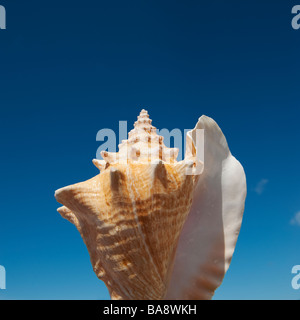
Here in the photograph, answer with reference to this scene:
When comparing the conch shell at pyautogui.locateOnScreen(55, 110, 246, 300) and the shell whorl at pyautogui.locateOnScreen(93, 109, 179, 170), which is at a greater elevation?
the shell whorl at pyautogui.locateOnScreen(93, 109, 179, 170)

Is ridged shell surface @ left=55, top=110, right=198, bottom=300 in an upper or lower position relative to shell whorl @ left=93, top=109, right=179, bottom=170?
lower

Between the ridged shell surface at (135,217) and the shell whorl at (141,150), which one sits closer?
the ridged shell surface at (135,217)

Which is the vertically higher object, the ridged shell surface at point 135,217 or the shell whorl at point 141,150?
the shell whorl at point 141,150

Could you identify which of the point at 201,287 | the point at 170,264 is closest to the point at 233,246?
the point at 201,287

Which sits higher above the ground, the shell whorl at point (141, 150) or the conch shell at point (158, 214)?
the shell whorl at point (141, 150)

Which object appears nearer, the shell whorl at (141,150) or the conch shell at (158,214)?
the conch shell at (158,214)

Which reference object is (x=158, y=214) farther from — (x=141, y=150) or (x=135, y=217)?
(x=141, y=150)

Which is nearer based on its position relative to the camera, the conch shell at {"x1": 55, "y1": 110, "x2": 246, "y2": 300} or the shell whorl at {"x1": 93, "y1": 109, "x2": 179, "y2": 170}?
the conch shell at {"x1": 55, "y1": 110, "x2": 246, "y2": 300}
